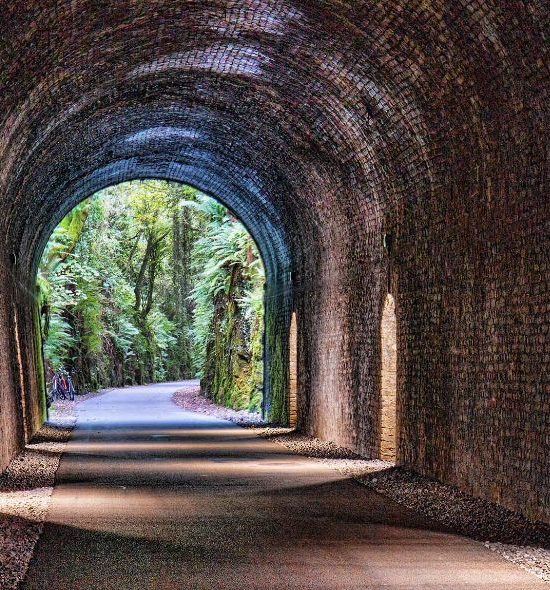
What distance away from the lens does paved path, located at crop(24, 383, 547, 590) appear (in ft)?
26.1

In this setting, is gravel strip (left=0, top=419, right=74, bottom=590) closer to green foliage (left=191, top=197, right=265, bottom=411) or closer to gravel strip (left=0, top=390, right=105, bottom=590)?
gravel strip (left=0, top=390, right=105, bottom=590)

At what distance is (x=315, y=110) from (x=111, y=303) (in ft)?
118

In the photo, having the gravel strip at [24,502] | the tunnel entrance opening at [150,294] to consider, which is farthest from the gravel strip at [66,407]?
the gravel strip at [24,502]

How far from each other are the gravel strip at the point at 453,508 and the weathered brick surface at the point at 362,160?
8.9 inches

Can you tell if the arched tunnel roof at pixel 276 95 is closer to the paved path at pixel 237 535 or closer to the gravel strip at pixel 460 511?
the gravel strip at pixel 460 511

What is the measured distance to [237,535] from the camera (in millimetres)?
9805

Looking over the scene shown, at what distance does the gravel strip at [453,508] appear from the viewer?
358 inches

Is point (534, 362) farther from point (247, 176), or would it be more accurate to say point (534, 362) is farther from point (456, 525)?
point (247, 176)

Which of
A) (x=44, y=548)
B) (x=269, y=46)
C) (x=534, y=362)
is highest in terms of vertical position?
(x=269, y=46)

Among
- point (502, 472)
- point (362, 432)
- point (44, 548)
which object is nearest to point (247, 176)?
point (362, 432)

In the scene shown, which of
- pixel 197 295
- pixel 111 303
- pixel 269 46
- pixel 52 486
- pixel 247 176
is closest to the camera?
pixel 52 486

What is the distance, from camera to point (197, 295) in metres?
37.7

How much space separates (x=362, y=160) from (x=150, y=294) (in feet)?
139

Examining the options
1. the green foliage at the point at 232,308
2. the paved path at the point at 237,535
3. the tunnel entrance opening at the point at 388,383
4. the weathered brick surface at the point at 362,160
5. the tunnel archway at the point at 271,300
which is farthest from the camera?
the green foliage at the point at 232,308
